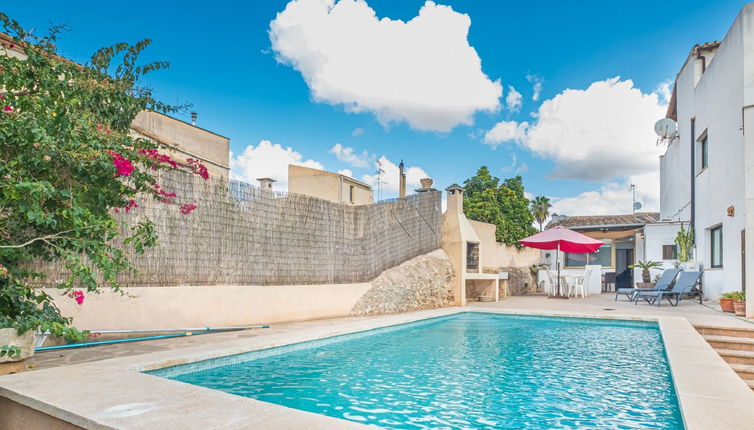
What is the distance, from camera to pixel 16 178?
13.3ft

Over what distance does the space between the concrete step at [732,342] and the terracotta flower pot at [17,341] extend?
370 inches

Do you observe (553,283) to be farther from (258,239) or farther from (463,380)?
(463,380)

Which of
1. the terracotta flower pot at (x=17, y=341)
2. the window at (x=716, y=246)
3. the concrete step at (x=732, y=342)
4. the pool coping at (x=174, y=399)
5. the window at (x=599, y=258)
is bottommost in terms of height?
the concrete step at (x=732, y=342)

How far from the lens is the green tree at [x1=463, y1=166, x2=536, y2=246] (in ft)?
90.0

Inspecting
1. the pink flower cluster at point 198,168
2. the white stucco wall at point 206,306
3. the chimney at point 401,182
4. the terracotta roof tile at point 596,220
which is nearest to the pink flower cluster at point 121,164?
the pink flower cluster at point 198,168

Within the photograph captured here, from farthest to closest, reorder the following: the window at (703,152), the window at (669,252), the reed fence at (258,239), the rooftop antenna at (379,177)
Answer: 1. the rooftop antenna at (379,177)
2. the window at (669,252)
3. the window at (703,152)
4. the reed fence at (258,239)

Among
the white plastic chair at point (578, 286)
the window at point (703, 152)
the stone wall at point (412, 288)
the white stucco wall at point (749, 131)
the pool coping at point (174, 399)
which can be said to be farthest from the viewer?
the white plastic chair at point (578, 286)

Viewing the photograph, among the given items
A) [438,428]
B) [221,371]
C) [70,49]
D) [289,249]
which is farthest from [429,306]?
[70,49]

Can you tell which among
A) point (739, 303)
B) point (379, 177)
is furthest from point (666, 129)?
point (379, 177)

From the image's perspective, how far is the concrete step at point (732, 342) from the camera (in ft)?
Result: 24.8

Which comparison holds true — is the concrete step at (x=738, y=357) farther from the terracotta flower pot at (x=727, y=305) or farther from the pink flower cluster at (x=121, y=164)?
the pink flower cluster at (x=121, y=164)

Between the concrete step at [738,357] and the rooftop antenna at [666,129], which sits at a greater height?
the rooftop antenna at [666,129]

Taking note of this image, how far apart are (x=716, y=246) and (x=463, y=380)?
11.5m

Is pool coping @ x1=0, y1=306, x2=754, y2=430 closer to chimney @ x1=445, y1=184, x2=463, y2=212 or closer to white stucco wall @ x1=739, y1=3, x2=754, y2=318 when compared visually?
white stucco wall @ x1=739, y1=3, x2=754, y2=318
